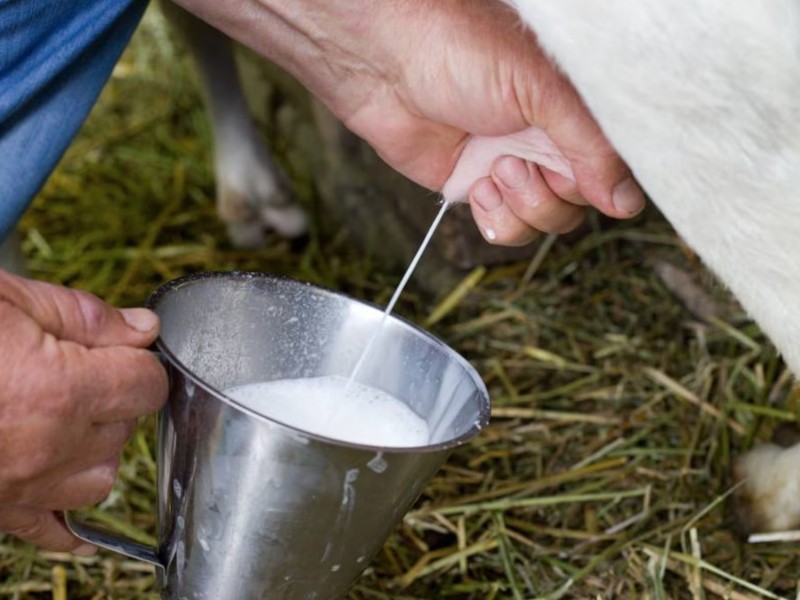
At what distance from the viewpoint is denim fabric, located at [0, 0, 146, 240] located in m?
1.27

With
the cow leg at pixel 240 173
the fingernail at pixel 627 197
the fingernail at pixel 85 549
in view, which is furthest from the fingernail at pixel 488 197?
the cow leg at pixel 240 173

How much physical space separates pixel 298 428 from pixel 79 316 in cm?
20

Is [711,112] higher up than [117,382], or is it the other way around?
[711,112]

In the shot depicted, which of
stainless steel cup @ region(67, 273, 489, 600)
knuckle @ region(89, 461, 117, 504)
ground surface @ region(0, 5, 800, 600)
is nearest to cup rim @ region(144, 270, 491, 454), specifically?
stainless steel cup @ region(67, 273, 489, 600)

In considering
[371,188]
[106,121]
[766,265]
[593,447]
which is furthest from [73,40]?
[106,121]

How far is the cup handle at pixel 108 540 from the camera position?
1169mm

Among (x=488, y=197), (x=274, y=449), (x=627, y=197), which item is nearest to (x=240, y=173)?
(x=488, y=197)

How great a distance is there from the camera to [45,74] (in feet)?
4.32

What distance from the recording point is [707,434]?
1767 millimetres

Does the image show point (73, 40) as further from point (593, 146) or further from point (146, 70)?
point (146, 70)

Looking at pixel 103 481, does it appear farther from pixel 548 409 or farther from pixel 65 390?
pixel 548 409

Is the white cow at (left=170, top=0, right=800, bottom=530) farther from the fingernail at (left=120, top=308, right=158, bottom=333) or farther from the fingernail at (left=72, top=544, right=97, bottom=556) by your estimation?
the fingernail at (left=72, top=544, right=97, bottom=556)

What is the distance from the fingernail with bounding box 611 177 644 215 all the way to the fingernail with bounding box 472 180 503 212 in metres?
0.14

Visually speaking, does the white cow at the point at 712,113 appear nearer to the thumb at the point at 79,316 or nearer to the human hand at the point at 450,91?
the human hand at the point at 450,91
